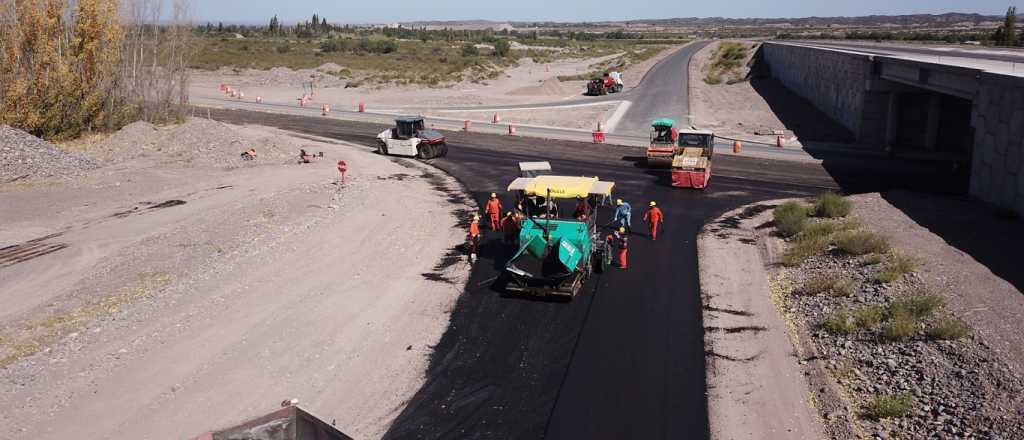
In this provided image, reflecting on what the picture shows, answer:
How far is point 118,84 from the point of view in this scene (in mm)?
46656

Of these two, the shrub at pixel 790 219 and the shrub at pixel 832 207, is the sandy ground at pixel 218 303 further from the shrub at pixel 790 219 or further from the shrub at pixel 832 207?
the shrub at pixel 832 207

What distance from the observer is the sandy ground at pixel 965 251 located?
15.1 metres

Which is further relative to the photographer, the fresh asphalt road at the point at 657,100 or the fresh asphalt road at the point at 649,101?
the fresh asphalt road at the point at 649,101

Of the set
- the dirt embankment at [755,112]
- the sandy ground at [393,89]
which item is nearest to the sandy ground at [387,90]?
the sandy ground at [393,89]

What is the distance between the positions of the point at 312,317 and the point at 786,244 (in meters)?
13.8

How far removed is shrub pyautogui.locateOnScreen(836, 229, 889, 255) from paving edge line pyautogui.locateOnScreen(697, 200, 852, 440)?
1.85 metres

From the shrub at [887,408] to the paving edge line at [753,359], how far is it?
1.63 feet

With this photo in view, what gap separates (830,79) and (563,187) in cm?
3776

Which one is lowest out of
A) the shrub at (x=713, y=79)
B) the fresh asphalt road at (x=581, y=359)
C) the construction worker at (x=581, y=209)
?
the fresh asphalt road at (x=581, y=359)

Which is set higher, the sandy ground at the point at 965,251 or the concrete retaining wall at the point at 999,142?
the concrete retaining wall at the point at 999,142

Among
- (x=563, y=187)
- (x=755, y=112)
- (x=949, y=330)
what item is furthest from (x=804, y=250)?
(x=755, y=112)

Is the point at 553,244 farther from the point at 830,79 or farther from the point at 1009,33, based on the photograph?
the point at 1009,33

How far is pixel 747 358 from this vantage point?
1506cm

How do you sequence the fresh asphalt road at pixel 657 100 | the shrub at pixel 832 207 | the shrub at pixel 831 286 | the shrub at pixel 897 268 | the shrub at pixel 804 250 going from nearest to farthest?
the shrub at pixel 831 286
the shrub at pixel 897 268
the shrub at pixel 804 250
the shrub at pixel 832 207
the fresh asphalt road at pixel 657 100
